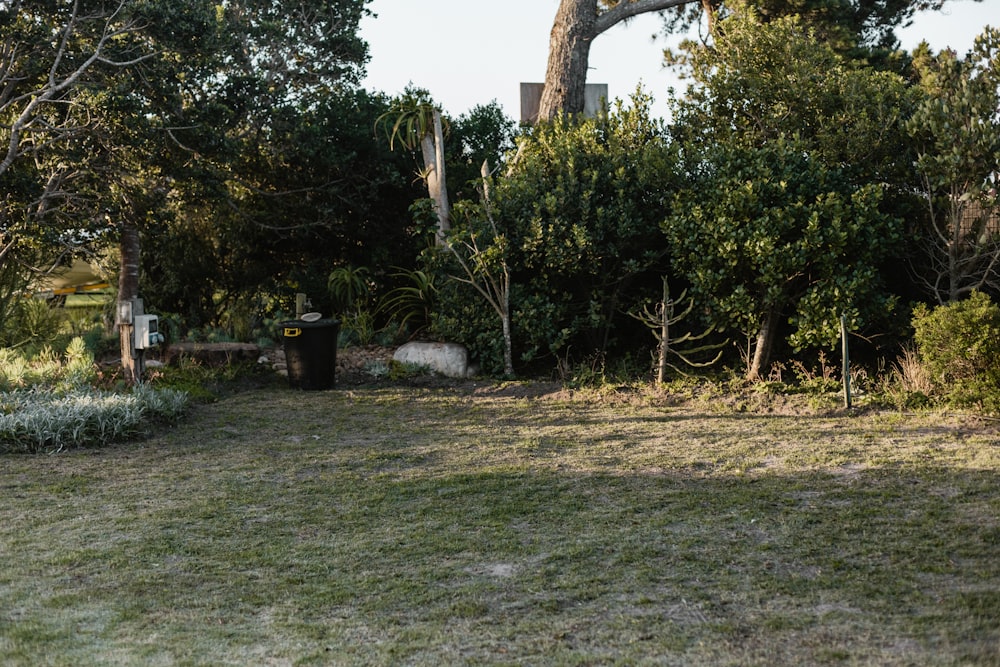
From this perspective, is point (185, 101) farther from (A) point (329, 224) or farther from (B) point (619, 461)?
(B) point (619, 461)

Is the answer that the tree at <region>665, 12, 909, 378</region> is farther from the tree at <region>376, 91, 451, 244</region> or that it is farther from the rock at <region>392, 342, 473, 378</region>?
the tree at <region>376, 91, 451, 244</region>

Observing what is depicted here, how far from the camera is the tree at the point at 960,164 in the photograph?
300 inches

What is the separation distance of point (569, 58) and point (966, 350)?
6.55 m

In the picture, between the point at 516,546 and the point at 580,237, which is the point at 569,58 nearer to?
the point at 580,237

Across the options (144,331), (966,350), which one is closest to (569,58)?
(144,331)

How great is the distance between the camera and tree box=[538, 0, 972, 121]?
11883 millimetres

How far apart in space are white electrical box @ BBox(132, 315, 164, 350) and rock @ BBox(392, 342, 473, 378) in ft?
8.89

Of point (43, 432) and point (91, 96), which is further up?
point (91, 96)

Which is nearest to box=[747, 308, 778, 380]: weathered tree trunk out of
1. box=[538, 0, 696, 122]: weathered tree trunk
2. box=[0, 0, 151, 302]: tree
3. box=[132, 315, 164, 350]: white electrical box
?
box=[538, 0, 696, 122]: weathered tree trunk

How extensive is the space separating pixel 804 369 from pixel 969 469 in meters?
2.85

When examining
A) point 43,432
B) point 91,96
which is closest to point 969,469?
point 43,432

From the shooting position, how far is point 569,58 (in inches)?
468

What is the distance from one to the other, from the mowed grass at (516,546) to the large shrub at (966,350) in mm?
274

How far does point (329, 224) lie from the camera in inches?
465
